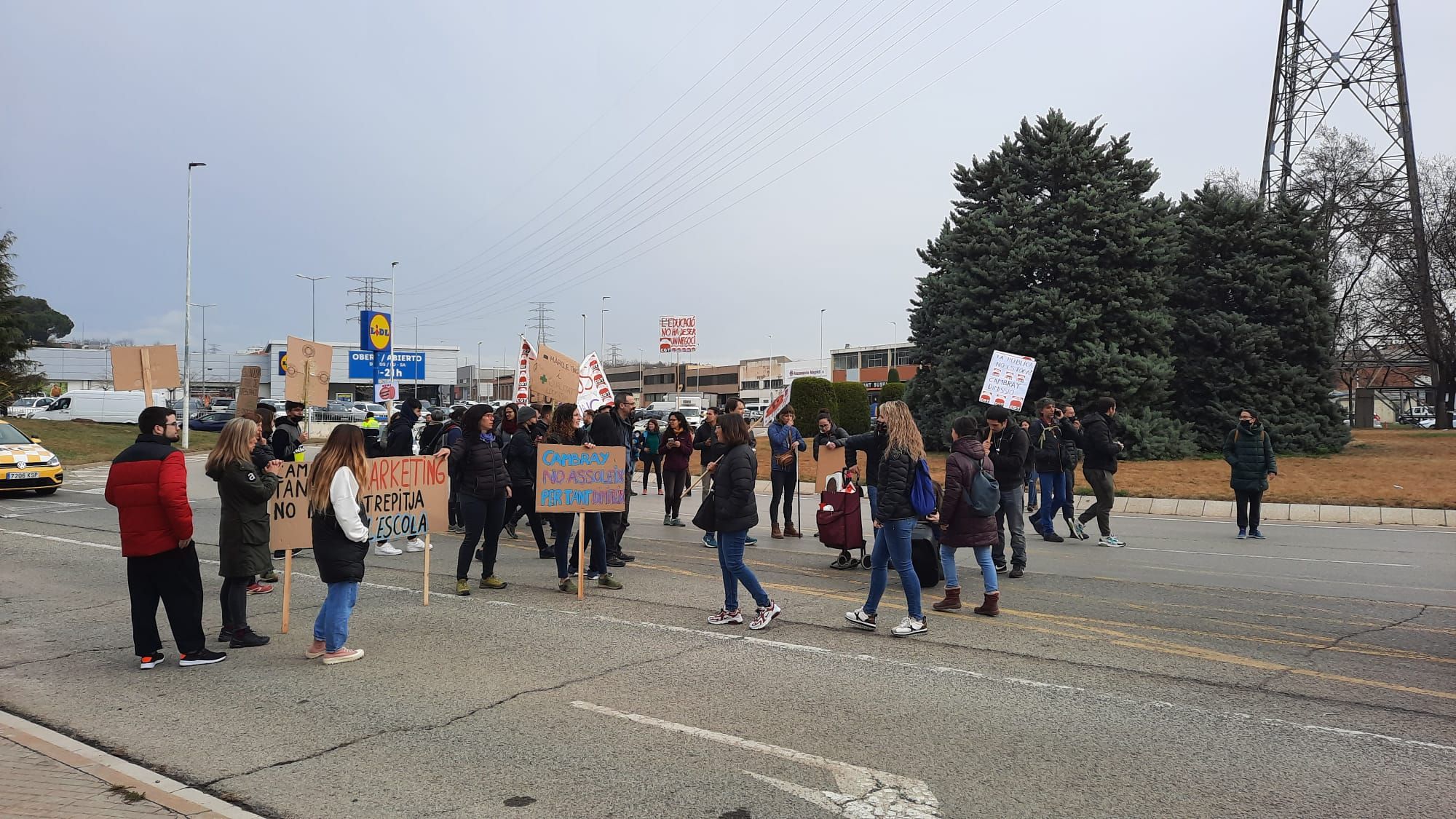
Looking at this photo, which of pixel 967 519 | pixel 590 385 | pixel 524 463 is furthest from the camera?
pixel 590 385

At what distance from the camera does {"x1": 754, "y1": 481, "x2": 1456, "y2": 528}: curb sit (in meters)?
16.9

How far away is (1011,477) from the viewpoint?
10992mm

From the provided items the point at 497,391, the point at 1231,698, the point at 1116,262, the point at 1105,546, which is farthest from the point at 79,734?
the point at 497,391

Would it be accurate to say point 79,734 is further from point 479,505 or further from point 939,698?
point 939,698

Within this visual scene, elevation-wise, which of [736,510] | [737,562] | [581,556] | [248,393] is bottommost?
[581,556]

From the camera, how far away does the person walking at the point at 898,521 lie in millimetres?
7617

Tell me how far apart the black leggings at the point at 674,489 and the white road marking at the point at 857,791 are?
1075cm

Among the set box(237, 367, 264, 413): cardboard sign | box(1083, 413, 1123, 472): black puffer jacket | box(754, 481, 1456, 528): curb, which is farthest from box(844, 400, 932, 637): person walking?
box(237, 367, 264, 413): cardboard sign

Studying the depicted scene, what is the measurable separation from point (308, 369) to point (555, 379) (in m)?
11.0

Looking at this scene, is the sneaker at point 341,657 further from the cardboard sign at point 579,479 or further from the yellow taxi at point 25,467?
the yellow taxi at point 25,467

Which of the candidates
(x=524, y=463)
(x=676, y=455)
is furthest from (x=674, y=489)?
(x=524, y=463)

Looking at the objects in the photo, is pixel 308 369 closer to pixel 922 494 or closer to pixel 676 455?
pixel 676 455

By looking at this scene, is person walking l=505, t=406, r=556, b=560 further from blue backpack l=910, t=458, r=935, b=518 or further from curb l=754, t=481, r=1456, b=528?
curb l=754, t=481, r=1456, b=528

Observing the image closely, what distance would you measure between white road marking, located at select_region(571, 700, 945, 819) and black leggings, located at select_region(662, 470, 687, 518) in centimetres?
1075
